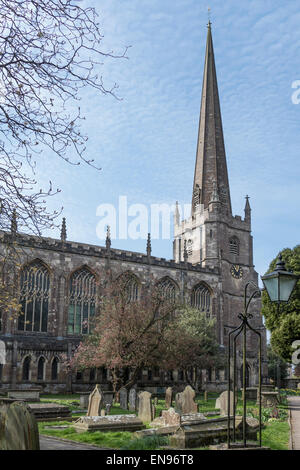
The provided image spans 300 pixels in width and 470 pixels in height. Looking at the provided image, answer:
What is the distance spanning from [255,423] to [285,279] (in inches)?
223

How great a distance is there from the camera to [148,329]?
74.2 feet

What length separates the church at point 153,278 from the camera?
32.0m

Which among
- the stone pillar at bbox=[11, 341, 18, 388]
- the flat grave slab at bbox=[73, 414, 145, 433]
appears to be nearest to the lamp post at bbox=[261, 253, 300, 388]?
the flat grave slab at bbox=[73, 414, 145, 433]

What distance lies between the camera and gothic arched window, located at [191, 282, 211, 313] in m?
42.6

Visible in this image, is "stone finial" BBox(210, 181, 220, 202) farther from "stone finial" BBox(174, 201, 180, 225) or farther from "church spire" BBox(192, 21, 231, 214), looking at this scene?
"stone finial" BBox(174, 201, 180, 225)

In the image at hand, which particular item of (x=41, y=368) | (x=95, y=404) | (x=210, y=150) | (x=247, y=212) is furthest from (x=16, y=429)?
(x=210, y=150)

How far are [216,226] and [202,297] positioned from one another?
7.31 meters

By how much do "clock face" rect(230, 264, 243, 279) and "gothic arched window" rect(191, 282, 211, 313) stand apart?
430 centimetres

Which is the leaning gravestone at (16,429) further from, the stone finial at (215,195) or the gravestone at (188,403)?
the stone finial at (215,195)

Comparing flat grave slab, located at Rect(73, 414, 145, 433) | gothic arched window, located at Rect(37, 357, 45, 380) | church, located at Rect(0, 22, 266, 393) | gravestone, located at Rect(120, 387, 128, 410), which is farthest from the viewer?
church, located at Rect(0, 22, 266, 393)

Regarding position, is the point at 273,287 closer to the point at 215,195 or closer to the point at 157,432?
the point at 157,432

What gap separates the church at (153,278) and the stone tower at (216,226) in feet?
0.30
